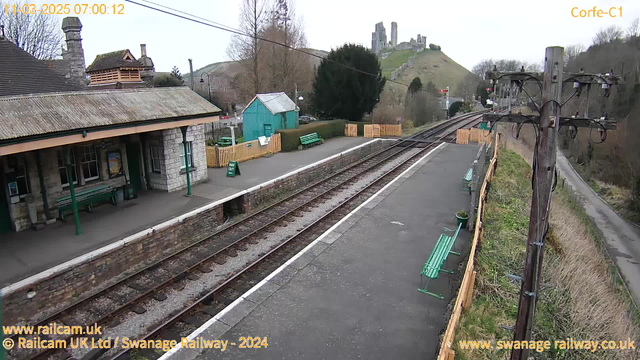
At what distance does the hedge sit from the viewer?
23.4m

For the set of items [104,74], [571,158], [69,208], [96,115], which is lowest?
[571,158]

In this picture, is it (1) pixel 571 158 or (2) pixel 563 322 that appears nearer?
(2) pixel 563 322

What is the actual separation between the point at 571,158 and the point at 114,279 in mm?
42898

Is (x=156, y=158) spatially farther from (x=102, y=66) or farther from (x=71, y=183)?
(x=102, y=66)

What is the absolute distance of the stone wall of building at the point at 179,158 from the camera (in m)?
14.5

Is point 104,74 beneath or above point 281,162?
above

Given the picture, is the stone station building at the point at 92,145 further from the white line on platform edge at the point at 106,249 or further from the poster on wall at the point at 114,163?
the white line on platform edge at the point at 106,249

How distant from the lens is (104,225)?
11422mm

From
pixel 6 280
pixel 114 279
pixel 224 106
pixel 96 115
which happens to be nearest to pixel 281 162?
pixel 96 115

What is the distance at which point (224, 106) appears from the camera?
4500cm

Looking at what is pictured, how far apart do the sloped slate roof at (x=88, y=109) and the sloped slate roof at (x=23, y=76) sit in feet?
6.51

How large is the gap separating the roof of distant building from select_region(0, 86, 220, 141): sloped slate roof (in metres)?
9.13

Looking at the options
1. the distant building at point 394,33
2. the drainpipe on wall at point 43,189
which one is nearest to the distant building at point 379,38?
the distant building at point 394,33

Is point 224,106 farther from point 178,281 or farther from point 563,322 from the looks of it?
point 563,322
